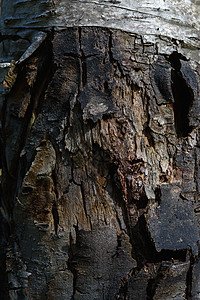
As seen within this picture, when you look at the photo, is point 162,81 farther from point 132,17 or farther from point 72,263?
point 72,263

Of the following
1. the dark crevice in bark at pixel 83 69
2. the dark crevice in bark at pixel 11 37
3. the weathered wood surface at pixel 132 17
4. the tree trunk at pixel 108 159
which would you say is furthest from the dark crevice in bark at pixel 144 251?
the dark crevice in bark at pixel 11 37

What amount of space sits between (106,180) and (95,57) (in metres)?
0.38

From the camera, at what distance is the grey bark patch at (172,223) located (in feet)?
3.51

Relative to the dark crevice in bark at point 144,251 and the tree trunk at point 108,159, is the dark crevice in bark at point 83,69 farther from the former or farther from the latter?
the dark crevice in bark at point 144,251

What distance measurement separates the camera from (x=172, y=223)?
3.56ft

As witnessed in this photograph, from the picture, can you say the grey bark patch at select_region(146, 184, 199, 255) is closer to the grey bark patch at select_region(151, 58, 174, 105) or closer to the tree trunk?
the tree trunk

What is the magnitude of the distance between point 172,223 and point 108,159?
0.27 meters

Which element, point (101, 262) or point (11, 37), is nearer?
point (101, 262)

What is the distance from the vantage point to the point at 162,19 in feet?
3.67

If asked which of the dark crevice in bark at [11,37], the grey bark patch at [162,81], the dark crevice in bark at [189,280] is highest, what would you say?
the dark crevice in bark at [11,37]

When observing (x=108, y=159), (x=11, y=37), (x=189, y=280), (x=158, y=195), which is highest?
(x=11, y=37)

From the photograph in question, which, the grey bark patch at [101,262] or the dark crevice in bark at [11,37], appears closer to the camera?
the grey bark patch at [101,262]

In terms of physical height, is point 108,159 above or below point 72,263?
above

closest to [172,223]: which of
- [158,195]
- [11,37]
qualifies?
Answer: [158,195]
